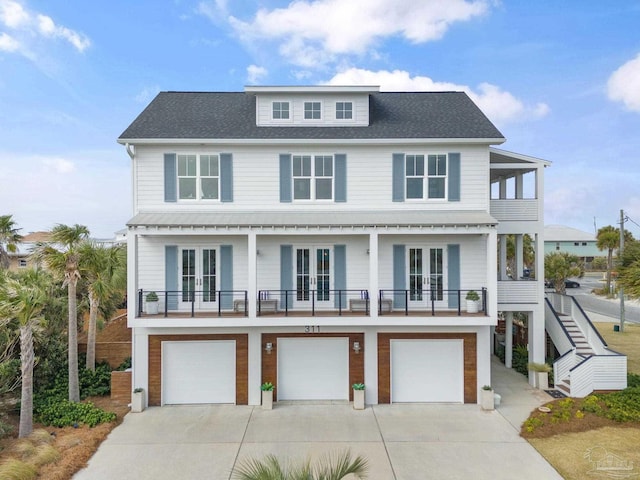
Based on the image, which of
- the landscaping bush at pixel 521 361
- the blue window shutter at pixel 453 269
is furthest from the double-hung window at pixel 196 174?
the landscaping bush at pixel 521 361

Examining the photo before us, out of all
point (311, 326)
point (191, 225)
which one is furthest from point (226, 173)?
point (311, 326)

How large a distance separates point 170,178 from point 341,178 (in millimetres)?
5878

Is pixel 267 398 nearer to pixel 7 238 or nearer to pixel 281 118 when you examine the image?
pixel 281 118

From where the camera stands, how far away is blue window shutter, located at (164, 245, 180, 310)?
12.3 meters

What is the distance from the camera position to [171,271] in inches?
484

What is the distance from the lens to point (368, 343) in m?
12.2

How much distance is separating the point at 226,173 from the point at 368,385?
8684 mm

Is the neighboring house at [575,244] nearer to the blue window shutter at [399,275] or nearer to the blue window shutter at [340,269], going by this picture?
the blue window shutter at [399,275]

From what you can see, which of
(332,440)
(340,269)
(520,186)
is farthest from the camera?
(520,186)

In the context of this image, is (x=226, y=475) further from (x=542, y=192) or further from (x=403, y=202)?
(x=542, y=192)

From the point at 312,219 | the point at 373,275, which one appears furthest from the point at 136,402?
the point at 373,275

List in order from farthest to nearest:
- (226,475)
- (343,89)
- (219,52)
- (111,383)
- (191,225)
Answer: (219,52) < (343,89) < (111,383) < (191,225) < (226,475)

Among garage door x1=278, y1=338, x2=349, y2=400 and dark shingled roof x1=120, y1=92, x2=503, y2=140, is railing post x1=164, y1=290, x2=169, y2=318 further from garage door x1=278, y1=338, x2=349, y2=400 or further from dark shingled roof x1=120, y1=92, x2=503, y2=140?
dark shingled roof x1=120, y1=92, x2=503, y2=140

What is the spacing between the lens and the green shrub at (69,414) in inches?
410
